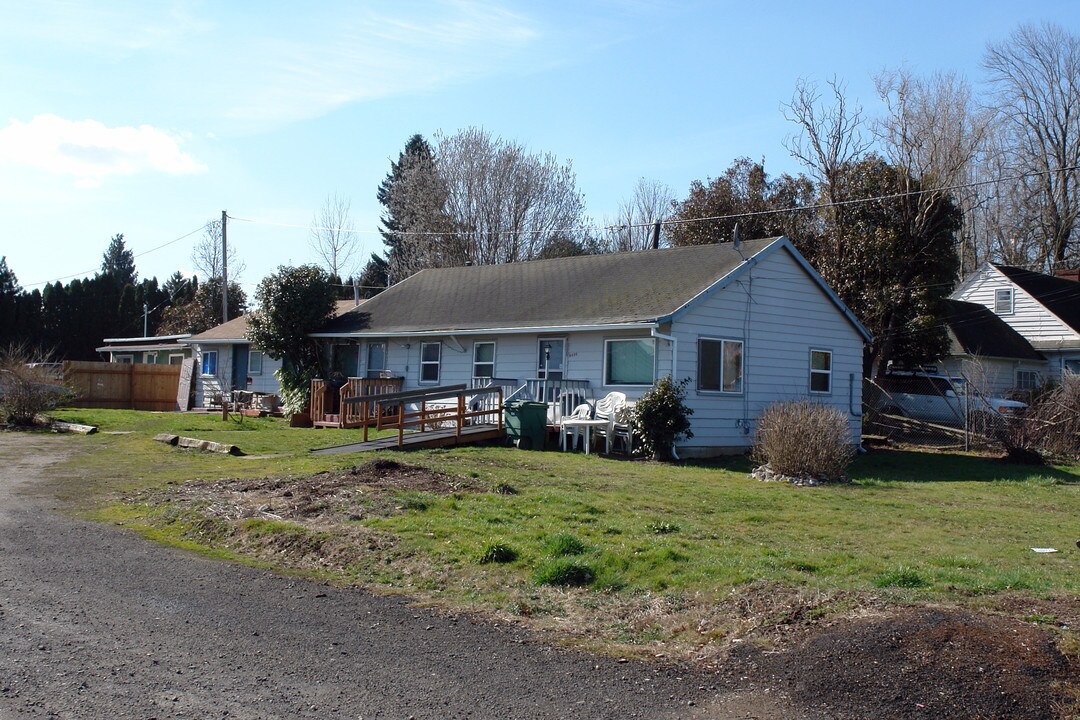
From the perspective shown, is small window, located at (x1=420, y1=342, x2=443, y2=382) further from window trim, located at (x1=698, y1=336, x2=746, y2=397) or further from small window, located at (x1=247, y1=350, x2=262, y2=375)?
small window, located at (x1=247, y1=350, x2=262, y2=375)

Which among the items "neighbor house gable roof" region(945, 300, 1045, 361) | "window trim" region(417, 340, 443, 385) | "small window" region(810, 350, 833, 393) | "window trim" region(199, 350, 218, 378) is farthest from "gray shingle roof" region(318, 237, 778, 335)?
"neighbor house gable roof" region(945, 300, 1045, 361)

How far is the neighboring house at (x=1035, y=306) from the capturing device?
36938 millimetres

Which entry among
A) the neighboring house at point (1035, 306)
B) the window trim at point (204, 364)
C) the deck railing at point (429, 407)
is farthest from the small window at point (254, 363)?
the neighboring house at point (1035, 306)

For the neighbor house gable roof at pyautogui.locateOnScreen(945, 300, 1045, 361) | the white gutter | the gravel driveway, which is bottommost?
the gravel driveway

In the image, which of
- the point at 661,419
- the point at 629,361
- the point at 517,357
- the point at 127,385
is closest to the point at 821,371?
the point at 629,361

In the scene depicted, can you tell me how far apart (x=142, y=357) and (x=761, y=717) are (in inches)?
1675

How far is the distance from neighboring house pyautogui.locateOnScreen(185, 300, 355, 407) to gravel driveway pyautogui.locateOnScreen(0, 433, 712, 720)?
75.1 ft

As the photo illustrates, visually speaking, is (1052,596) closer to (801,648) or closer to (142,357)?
(801,648)

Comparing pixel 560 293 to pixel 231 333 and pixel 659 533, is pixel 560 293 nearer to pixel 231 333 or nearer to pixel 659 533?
pixel 659 533

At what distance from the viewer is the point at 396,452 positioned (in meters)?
17.7

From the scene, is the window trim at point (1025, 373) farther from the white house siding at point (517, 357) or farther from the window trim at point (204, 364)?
the window trim at point (204, 364)

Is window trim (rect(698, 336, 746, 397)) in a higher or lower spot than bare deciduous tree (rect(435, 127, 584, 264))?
lower

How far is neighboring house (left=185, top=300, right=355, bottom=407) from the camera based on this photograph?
31750mm

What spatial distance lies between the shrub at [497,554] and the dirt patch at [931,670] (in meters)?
3.29
